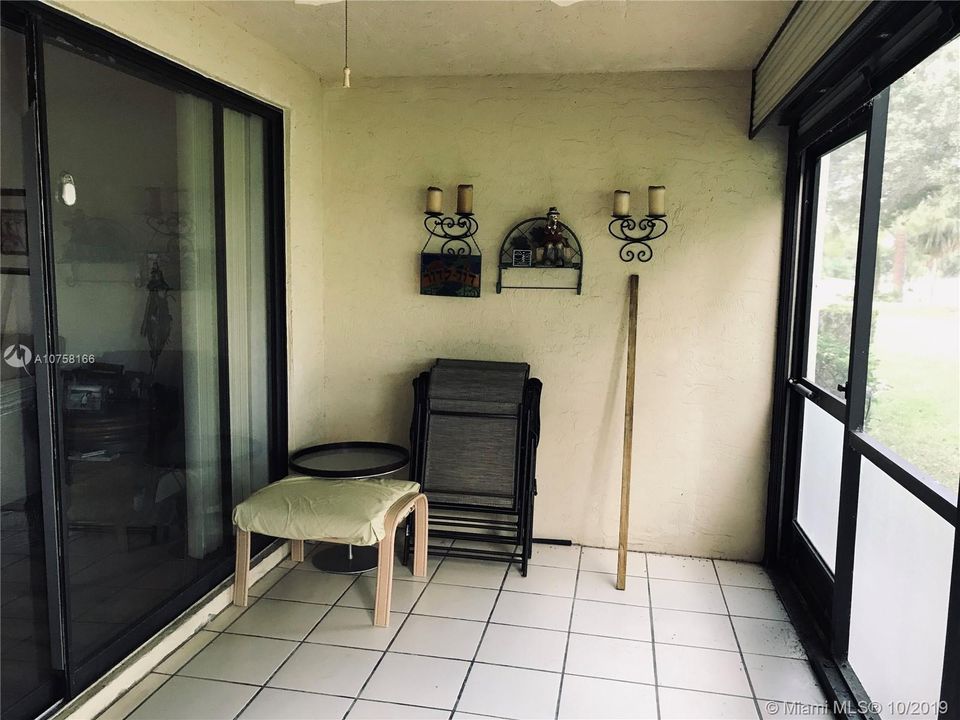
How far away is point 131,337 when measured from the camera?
100.0 inches

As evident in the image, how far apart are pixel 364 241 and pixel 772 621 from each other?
8.63 ft

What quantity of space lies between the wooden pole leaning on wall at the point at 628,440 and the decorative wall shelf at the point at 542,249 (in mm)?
313

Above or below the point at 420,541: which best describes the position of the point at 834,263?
above

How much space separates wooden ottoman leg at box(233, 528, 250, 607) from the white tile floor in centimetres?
6

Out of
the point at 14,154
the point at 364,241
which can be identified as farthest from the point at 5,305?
the point at 364,241

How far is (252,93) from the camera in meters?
3.12

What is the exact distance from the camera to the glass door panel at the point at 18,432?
2.00 m

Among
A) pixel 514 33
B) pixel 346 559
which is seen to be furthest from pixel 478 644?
pixel 514 33

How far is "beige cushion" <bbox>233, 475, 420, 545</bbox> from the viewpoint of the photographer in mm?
2842

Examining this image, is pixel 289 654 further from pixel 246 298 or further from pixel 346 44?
pixel 346 44

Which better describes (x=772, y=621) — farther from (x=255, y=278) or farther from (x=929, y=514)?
(x=255, y=278)

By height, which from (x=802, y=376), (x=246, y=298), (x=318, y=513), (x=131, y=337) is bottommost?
(x=318, y=513)

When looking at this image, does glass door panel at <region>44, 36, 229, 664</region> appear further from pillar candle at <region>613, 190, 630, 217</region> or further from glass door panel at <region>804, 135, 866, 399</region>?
glass door panel at <region>804, 135, 866, 399</region>

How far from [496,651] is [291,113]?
2.58m
